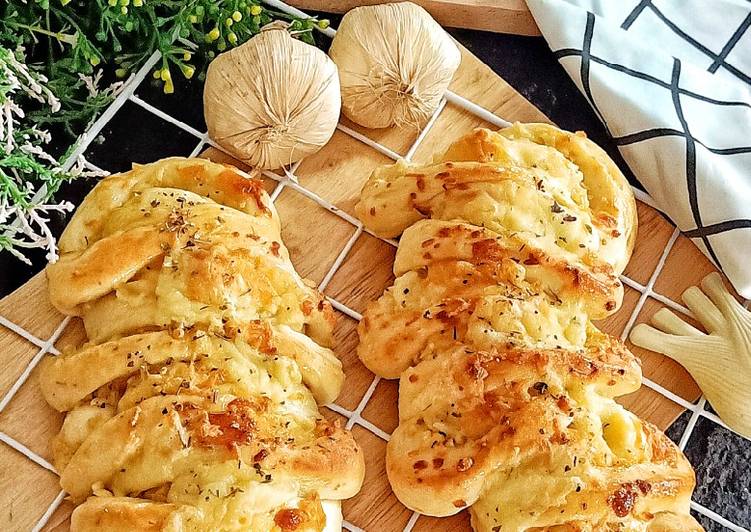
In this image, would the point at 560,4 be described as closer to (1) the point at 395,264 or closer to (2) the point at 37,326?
(1) the point at 395,264

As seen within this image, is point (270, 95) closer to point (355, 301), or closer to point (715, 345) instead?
point (355, 301)

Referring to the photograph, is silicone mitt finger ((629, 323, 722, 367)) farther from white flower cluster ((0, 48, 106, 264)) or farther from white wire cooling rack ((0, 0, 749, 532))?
white flower cluster ((0, 48, 106, 264))

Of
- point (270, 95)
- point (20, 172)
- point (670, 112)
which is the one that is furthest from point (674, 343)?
point (20, 172)

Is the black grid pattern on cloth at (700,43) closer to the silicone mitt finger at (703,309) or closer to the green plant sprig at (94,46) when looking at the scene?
the silicone mitt finger at (703,309)

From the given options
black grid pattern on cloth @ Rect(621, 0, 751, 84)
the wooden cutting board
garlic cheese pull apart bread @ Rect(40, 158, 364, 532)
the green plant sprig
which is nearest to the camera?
garlic cheese pull apart bread @ Rect(40, 158, 364, 532)

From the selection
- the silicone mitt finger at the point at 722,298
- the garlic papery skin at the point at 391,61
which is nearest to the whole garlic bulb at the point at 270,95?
the garlic papery skin at the point at 391,61

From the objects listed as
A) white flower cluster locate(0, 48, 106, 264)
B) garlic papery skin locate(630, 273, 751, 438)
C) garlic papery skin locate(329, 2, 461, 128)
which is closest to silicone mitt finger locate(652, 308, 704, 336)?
garlic papery skin locate(630, 273, 751, 438)

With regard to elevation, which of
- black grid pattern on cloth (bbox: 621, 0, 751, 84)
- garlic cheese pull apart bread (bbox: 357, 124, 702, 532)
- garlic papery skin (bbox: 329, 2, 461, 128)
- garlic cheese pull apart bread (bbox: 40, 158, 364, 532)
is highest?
black grid pattern on cloth (bbox: 621, 0, 751, 84)
